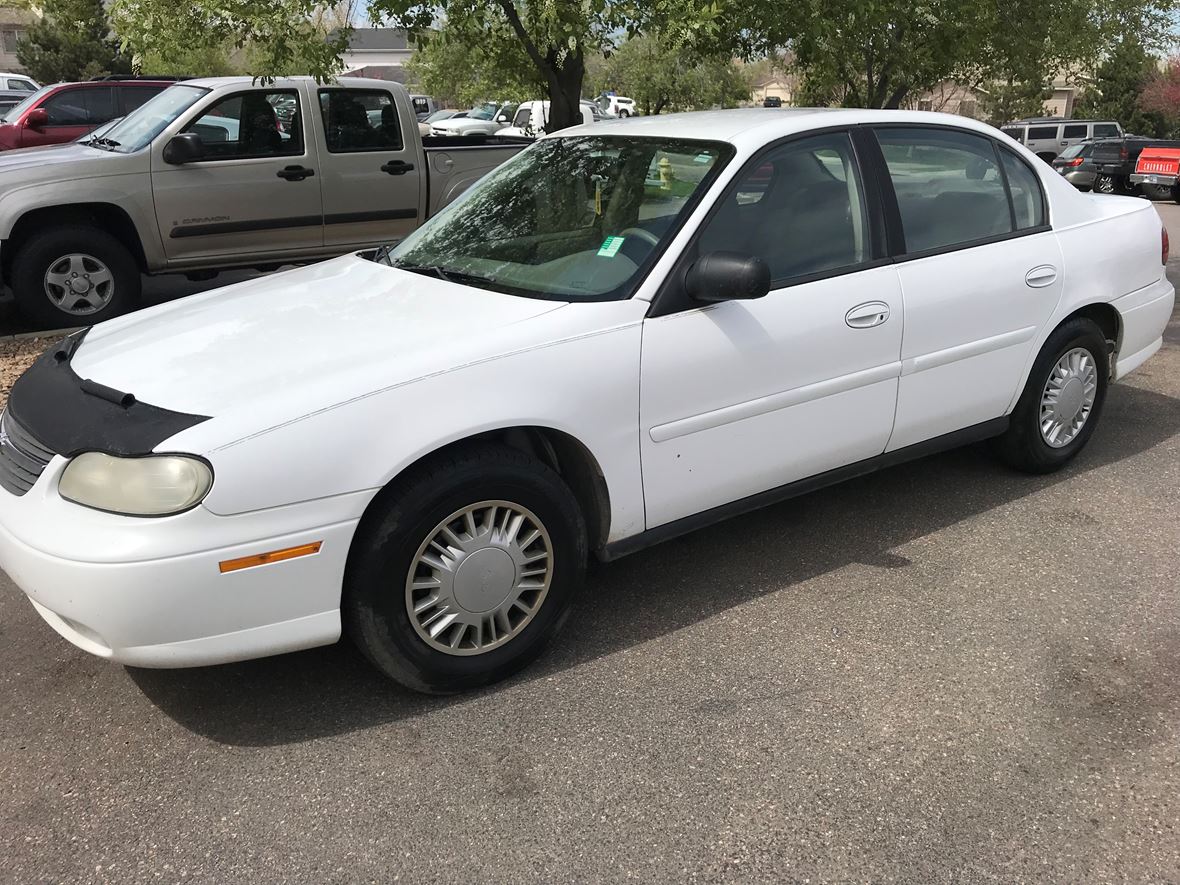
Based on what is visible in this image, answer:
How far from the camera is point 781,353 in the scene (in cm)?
349

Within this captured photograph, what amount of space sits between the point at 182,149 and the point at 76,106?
252 inches

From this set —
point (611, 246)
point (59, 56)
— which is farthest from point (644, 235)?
point (59, 56)

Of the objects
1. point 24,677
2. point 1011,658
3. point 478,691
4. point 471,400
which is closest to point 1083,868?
point 1011,658

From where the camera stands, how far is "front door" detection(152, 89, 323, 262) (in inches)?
298

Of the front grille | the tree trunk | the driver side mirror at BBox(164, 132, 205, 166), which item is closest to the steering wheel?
the front grille

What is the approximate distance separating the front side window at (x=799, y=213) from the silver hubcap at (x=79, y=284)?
18.0 feet

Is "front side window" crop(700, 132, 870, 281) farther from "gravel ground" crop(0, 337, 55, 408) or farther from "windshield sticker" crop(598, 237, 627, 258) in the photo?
"gravel ground" crop(0, 337, 55, 408)

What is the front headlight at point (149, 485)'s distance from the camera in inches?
102

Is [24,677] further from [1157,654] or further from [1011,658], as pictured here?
[1157,654]

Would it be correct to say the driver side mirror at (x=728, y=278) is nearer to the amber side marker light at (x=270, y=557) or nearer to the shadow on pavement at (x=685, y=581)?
the shadow on pavement at (x=685, y=581)

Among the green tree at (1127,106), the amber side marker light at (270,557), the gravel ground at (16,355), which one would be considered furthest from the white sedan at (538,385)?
the green tree at (1127,106)

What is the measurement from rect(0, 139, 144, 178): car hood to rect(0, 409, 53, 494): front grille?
4.73 m

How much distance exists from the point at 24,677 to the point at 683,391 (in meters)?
2.25

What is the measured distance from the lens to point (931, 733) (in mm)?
2932
